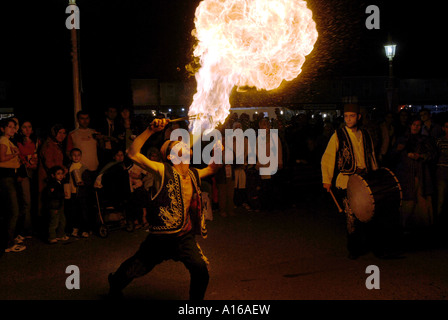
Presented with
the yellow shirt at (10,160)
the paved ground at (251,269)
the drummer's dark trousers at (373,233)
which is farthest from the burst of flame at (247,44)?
the yellow shirt at (10,160)

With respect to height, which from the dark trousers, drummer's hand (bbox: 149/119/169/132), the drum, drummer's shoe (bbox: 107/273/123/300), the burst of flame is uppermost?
the burst of flame

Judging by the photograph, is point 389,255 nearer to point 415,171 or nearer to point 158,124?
point 415,171

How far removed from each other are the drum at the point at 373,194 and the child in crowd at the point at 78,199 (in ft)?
14.6

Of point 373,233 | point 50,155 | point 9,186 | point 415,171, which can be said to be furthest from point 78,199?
point 415,171

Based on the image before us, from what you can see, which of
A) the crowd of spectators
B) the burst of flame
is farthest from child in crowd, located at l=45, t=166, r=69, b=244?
the burst of flame

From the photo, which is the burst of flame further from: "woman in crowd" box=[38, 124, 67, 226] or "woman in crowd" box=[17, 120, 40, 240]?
"woman in crowd" box=[17, 120, 40, 240]

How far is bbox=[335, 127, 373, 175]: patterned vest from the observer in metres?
6.50

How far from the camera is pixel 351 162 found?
21.3 feet

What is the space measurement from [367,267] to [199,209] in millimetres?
2655

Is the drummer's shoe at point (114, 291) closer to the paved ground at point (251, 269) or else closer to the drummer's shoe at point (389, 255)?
the paved ground at point (251, 269)

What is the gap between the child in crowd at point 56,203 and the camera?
7.63m

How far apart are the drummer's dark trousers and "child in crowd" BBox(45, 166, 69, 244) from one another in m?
4.59

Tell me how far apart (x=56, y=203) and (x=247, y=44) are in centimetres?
403
